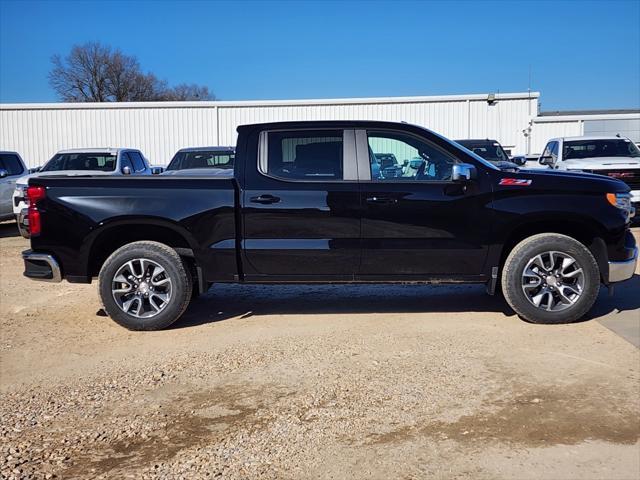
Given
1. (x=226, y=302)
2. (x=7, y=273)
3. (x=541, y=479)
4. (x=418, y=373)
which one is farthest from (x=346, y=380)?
(x=7, y=273)

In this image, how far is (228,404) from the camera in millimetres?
4086

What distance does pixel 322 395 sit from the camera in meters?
4.20

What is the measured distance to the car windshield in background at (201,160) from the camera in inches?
508

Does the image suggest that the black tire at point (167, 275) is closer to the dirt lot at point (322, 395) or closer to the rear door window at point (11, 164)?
the dirt lot at point (322, 395)

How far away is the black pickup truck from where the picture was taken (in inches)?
225

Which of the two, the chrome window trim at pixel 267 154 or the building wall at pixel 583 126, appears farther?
the building wall at pixel 583 126

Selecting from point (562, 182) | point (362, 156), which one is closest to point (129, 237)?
point (362, 156)

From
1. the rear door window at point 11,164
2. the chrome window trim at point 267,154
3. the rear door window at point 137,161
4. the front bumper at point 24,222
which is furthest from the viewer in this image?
the rear door window at point 137,161

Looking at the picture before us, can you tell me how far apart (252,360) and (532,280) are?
8.91 feet

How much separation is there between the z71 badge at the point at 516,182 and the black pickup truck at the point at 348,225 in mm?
13

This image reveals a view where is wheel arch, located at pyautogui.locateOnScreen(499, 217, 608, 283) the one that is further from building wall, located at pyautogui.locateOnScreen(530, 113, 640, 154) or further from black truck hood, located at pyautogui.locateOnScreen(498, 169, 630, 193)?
building wall, located at pyautogui.locateOnScreen(530, 113, 640, 154)

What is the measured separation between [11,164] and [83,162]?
2200 mm

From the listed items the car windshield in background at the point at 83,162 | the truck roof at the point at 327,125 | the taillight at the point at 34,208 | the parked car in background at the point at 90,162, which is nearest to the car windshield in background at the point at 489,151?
the parked car in background at the point at 90,162

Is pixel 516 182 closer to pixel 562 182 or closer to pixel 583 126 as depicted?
pixel 562 182
